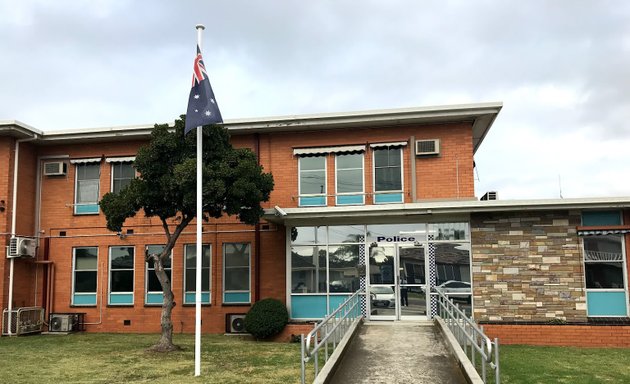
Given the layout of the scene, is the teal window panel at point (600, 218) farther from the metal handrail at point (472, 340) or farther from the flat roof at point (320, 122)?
the metal handrail at point (472, 340)

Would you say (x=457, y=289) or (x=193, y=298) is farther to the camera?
(x=193, y=298)

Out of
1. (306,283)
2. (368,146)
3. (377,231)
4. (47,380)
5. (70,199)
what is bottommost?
(47,380)

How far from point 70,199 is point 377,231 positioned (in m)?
10.2

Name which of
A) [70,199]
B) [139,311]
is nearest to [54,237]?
[70,199]

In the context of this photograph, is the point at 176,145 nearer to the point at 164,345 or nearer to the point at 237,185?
the point at 237,185

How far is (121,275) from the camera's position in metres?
18.8

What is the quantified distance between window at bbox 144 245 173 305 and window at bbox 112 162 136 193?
2295 millimetres

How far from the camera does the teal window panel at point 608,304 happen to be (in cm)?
1541

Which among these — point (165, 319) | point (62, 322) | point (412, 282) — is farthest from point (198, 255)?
point (62, 322)

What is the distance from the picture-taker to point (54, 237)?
19.2 meters

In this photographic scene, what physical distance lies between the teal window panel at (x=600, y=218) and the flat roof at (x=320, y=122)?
3719mm

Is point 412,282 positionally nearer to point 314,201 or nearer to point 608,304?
point 314,201

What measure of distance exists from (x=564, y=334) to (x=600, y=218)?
3318 millimetres

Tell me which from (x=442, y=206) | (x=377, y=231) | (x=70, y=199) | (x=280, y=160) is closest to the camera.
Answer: (x=442, y=206)
